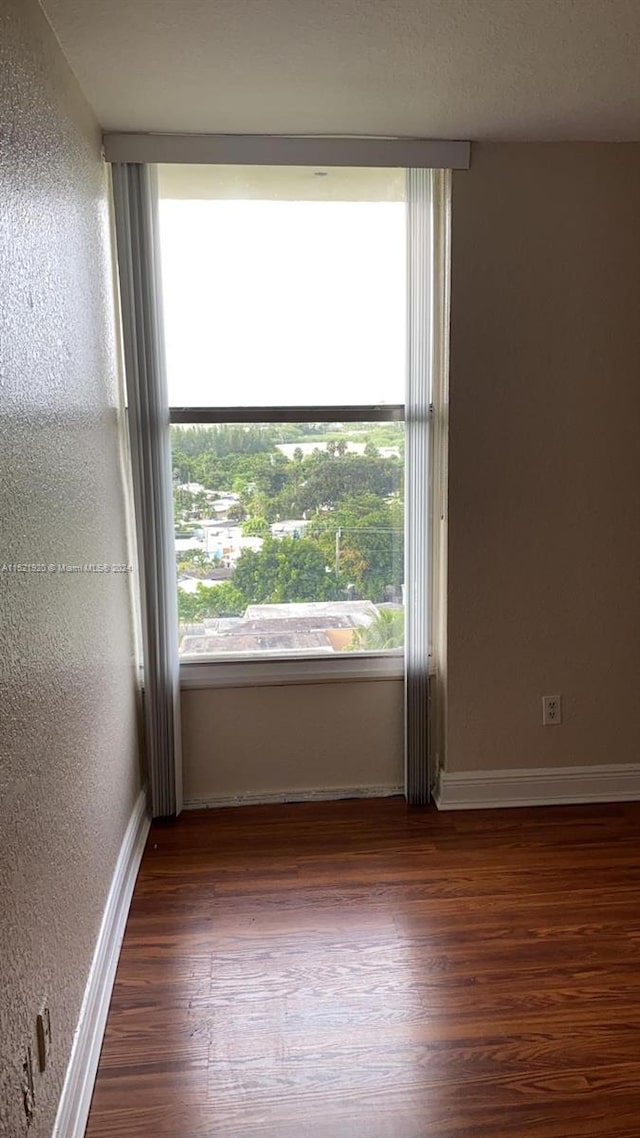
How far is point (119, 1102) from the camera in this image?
1871 mm

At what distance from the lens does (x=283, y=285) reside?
118 inches

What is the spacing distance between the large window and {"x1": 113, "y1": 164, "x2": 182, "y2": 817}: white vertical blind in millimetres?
114

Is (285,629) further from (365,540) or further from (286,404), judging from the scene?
(286,404)

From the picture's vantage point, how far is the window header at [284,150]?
→ 271cm

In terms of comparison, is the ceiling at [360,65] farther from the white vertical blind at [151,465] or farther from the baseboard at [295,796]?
the baseboard at [295,796]

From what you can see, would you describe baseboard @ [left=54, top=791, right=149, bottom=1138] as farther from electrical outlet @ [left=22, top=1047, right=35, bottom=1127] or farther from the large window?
the large window

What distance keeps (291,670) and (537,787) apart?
1006mm

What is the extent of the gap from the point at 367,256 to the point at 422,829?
2.00 meters

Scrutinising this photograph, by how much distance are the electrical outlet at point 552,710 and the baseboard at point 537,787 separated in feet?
0.59

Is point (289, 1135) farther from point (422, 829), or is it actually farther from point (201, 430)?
point (201, 430)

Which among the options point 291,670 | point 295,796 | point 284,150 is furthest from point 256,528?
point 284,150

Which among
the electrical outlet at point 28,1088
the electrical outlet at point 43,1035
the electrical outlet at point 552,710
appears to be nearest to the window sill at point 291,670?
the electrical outlet at point 552,710

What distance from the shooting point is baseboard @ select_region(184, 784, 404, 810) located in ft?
Answer: 10.6

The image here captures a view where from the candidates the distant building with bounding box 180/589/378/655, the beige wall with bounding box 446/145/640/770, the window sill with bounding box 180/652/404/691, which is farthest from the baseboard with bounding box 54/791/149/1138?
the beige wall with bounding box 446/145/640/770
